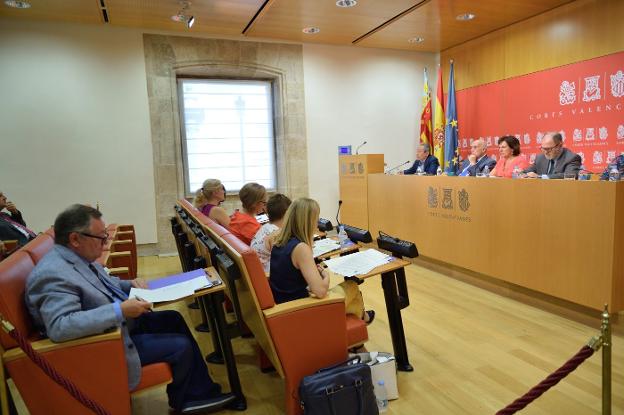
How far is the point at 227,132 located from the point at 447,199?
3.82 m

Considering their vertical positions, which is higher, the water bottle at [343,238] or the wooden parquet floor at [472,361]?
the water bottle at [343,238]

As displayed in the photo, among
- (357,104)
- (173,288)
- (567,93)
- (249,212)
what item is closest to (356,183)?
(357,104)

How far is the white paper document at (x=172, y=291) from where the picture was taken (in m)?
1.96

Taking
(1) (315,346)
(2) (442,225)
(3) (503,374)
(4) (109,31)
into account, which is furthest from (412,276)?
(4) (109,31)

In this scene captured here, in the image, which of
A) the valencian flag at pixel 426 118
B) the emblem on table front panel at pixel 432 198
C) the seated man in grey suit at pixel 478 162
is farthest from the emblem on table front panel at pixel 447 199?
the valencian flag at pixel 426 118

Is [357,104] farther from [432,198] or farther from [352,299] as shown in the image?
[352,299]

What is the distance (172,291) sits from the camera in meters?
2.06

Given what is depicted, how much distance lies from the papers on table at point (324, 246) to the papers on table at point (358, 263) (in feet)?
0.76

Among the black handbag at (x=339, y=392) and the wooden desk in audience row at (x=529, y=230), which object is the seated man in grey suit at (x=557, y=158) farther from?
the black handbag at (x=339, y=392)

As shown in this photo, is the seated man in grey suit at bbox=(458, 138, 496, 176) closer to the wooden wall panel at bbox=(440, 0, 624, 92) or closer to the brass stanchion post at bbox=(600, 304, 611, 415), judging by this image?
the wooden wall panel at bbox=(440, 0, 624, 92)

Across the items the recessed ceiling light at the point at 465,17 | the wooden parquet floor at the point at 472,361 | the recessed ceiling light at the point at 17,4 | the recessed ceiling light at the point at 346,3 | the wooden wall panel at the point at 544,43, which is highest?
the recessed ceiling light at the point at 17,4

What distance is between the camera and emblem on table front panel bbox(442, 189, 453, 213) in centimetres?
461

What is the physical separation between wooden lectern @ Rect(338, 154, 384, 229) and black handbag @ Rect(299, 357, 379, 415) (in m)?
4.37

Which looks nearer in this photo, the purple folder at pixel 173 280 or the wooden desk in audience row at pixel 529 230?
the purple folder at pixel 173 280
